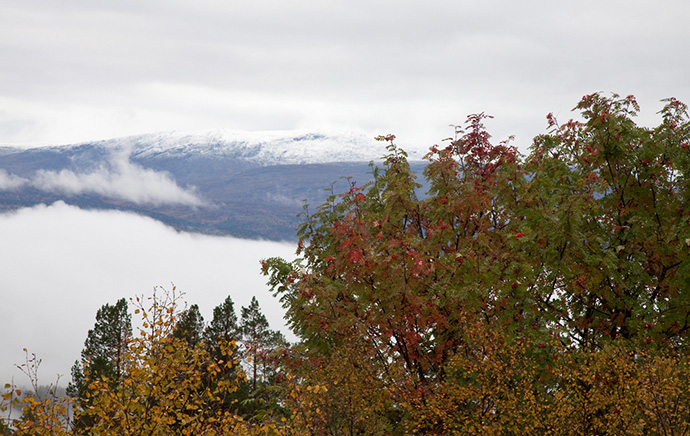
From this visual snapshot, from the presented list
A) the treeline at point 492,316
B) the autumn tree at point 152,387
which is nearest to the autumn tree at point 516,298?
the treeline at point 492,316

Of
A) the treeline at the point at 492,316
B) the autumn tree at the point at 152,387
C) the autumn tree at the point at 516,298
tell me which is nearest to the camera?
the autumn tree at the point at 152,387

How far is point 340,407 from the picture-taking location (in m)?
15.1

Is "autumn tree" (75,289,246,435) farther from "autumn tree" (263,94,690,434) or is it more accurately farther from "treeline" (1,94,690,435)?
"autumn tree" (263,94,690,434)

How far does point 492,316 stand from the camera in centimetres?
1756

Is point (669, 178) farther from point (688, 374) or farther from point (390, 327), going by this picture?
point (390, 327)

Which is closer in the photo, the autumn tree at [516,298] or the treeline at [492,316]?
the treeline at [492,316]

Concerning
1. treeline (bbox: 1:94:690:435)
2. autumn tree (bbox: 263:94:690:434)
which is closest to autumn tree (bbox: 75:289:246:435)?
treeline (bbox: 1:94:690:435)

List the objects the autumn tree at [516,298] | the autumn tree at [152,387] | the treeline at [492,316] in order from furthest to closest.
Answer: the autumn tree at [516,298]
the treeline at [492,316]
the autumn tree at [152,387]

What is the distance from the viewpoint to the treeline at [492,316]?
13312mm

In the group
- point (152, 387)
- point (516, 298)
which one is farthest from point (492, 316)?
point (152, 387)

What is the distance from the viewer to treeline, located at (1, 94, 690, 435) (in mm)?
13312

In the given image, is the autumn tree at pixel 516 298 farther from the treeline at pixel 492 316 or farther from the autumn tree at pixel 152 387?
the autumn tree at pixel 152 387

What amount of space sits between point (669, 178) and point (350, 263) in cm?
1050

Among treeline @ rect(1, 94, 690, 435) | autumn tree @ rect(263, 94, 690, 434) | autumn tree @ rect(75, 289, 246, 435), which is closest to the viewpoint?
autumn tree @ rect(75, 289, 246, 435)
